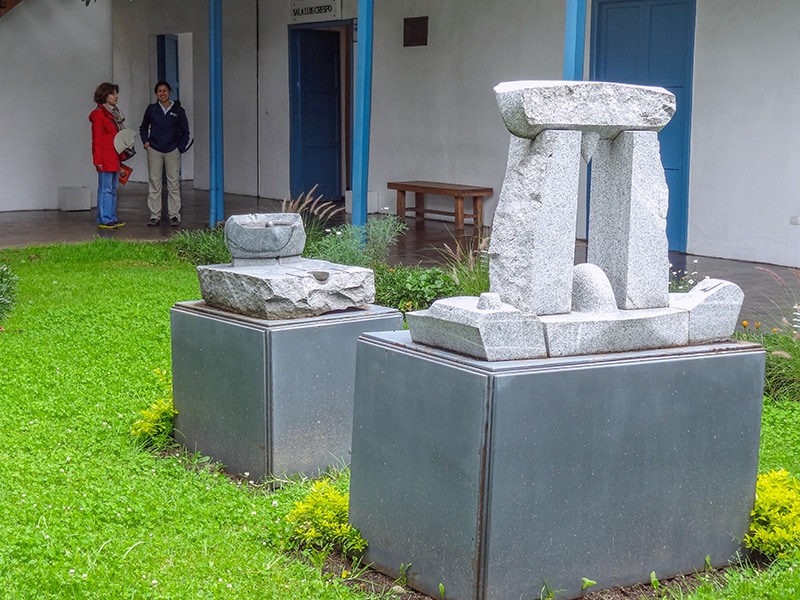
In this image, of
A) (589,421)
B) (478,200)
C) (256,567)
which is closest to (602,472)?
(589,421)

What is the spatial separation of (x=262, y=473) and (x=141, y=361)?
2429 mm

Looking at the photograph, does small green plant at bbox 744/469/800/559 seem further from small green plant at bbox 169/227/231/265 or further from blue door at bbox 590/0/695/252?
blue door at bbox 590/0/695/252

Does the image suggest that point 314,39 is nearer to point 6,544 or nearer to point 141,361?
point 141,361

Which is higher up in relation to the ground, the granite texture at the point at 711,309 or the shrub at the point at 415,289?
the granite texture at the point at 711,309

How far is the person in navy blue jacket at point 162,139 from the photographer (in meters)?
14.2

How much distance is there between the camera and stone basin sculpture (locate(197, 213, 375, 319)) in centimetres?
499

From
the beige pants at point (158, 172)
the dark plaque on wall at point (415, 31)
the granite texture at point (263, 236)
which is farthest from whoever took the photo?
the dark plaque on wall at point (415, 31)

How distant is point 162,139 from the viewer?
1429cm

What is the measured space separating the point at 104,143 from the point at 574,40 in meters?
7.30

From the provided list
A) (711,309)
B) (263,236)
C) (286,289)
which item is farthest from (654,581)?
(263,236)

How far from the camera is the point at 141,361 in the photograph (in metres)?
7.17

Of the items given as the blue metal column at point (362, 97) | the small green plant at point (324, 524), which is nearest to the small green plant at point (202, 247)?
the blue metal column at point (362, 97)

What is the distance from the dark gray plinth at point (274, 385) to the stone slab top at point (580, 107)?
1589 millimetres

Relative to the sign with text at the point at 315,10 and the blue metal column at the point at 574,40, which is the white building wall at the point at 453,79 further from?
the blue metal column at the point at 574,40
